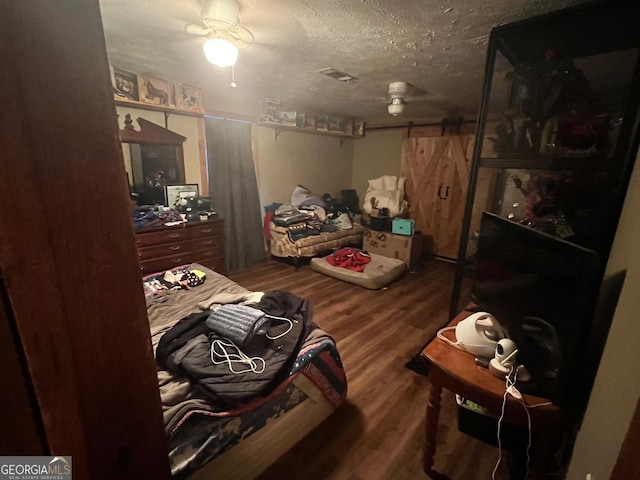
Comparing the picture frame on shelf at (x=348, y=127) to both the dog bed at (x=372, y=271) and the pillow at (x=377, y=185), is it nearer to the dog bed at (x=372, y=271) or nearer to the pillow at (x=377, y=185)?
the pillow at (x=377, y=185)

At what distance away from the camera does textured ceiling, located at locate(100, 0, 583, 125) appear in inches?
58.7

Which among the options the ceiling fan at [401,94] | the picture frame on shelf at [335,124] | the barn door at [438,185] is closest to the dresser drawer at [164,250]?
the ceiling fan at [401,94]

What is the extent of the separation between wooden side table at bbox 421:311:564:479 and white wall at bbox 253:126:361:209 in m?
3.56

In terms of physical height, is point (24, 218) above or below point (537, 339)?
above

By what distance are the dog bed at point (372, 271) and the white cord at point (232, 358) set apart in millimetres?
2184

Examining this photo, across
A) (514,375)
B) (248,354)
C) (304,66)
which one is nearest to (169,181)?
(304,66)

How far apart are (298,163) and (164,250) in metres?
2.58

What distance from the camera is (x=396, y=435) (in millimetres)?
1549

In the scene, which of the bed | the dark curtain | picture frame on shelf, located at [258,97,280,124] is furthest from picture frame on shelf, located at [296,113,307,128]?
the bed

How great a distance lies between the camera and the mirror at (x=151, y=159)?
2.97 meters

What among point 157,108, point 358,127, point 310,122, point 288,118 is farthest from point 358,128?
point 157,108

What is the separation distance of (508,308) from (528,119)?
3.39ft

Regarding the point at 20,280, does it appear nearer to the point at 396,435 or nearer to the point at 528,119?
the point at 396,435

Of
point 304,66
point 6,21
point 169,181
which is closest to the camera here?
point 6,21
